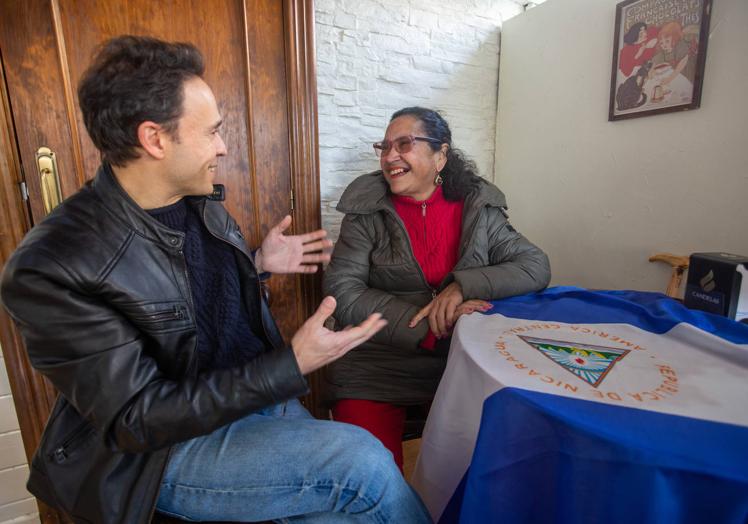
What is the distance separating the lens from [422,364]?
1506 mm

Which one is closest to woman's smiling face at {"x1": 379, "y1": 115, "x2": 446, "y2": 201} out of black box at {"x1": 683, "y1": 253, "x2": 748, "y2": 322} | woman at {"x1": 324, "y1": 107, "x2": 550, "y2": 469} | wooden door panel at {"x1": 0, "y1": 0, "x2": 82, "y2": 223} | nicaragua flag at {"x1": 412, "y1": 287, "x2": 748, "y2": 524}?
woman at {"x1": 324, "y1": 107, "x2": 550, "y2": 469}

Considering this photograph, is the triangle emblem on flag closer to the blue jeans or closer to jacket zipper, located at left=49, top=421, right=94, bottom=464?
the blue jeans

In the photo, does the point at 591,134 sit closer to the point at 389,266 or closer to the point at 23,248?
the point at 389,266

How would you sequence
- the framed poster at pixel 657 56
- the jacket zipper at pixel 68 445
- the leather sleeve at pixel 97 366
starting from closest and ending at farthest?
the leather sleeve at pixel 97 366 → the jacket zipper at pixel 68 445 → the framed poster at pixel 657 56

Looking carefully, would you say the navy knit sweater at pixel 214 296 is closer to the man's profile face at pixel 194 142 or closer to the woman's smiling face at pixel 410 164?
the man's profile face at pixel 194 142

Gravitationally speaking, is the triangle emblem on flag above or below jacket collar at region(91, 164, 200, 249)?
below

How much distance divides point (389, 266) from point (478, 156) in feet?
3.85

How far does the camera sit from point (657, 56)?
162 centimetres

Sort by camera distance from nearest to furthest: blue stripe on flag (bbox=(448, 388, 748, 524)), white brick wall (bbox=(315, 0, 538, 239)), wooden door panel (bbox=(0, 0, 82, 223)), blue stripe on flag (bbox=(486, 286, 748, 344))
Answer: blue stripe on flag (bbox=(448, 388, 748, 524)) < blue stripe on flag (bbox=(486, 286, 748, 344)) < wooden door panel (bbox=(0, 0, 82, 223)) < white brick wall (bbox=(315, 0, 538, 239))

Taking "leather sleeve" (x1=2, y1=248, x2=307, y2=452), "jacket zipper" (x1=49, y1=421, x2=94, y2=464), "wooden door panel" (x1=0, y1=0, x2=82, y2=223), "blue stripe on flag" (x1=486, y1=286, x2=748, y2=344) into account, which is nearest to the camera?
"leather sleeve" (x1=2, y1=248, x2=307, y2=452)

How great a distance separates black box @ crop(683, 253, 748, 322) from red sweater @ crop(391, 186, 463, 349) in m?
0.79

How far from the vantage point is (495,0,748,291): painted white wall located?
145 cm

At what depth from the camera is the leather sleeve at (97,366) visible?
2.35ft

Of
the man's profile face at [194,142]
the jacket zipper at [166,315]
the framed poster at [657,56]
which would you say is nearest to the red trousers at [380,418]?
the jacket zipper at [166,315]
